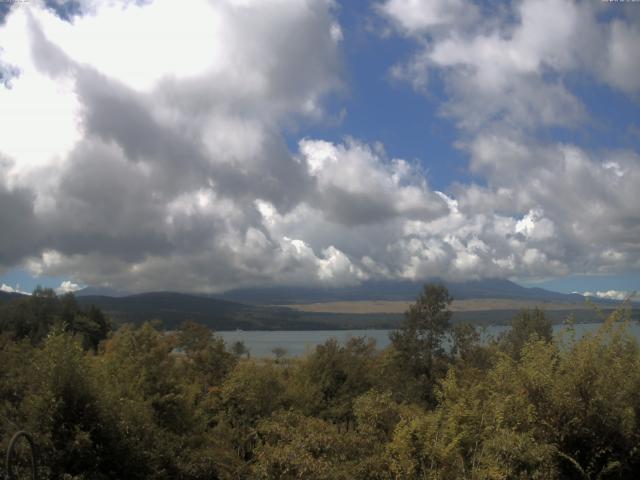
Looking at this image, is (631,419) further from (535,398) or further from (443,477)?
(443,477)

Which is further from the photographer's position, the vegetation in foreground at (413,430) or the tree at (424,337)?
the tree at (424,337)

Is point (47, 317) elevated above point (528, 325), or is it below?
above

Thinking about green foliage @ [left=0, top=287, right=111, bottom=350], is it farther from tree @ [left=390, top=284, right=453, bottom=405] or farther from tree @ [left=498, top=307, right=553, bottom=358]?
tree @ [left=498, top=307, right=553, bottom=358]

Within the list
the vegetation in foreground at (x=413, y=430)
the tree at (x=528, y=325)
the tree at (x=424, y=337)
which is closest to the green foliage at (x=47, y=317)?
the tree at (x=424, y=337)

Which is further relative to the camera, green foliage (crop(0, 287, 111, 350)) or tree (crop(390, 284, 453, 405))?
green foliage (crop(0, 287, 111, 350))

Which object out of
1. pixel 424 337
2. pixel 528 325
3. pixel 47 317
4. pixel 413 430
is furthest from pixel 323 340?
pixel 413 430

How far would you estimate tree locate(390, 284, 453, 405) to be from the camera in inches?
1465

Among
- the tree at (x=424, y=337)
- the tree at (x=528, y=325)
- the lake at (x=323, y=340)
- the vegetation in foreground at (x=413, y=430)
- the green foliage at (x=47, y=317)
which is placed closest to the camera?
the vegetation in foreground at (x=413, y=430)

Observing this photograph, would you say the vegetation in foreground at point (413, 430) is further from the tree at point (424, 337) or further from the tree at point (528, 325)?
the tree at point (528, 325)

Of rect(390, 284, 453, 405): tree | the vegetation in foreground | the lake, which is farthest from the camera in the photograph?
rect(390, 284, 453, 405): tree

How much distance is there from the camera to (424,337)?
125 feet

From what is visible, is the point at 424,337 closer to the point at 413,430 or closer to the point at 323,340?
the point at 413,430

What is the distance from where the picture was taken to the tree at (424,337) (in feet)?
122

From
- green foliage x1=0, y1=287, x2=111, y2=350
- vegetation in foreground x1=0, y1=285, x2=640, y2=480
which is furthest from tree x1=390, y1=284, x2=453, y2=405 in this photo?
green foliage x1=0, y1=287, x2=111, y2=350
